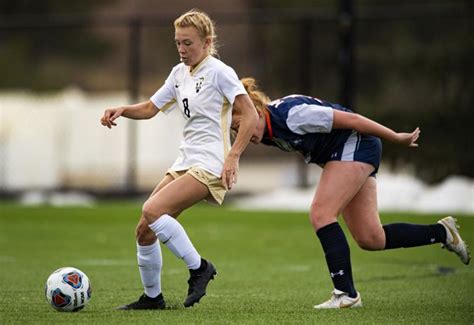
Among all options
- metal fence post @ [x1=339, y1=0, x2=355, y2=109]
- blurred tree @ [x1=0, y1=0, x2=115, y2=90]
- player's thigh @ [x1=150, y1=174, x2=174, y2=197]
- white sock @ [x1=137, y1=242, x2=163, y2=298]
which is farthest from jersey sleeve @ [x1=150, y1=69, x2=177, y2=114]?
blurred tree @ [x1=0, y1=0, x2=115, y2=90]

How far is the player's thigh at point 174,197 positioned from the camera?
23.1ft

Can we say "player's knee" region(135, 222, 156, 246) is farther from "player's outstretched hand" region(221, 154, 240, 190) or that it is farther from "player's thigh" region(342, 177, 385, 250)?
"player's thigh" region(342, 177, 385, 250)

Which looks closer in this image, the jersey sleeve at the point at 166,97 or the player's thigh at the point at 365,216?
the jersey sleeve at the point at 166,97

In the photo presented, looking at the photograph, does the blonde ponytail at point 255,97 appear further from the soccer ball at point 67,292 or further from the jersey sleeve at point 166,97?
the soccer ball at point 67,292

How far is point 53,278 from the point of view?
721 centimetres

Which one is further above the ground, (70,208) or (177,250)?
(177,250)

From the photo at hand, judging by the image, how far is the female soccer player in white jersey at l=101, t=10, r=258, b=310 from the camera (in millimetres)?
7086

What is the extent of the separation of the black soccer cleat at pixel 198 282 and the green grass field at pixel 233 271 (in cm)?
9

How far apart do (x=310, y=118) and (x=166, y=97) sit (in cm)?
97

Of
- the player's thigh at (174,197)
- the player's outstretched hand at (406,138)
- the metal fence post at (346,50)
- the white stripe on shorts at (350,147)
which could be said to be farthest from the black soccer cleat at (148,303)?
the metal fence post at (346,50)

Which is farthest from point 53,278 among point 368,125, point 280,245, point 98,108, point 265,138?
point 98,108

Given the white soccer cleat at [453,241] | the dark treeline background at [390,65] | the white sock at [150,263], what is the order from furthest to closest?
the dark treeline background at [390,65] < the white soccer cleat at [453,241] < the white sock at [150,263]

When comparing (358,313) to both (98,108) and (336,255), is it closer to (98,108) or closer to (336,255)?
(336,255)

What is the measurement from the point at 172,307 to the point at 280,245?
5543mm
